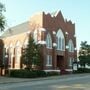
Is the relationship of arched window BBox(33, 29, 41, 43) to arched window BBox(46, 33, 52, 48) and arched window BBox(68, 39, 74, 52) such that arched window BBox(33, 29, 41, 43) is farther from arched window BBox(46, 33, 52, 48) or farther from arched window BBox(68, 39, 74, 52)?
arched window BBox(68, 39, 74, 52)

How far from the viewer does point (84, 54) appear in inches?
2467

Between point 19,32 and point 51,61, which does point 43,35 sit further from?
point 19,32

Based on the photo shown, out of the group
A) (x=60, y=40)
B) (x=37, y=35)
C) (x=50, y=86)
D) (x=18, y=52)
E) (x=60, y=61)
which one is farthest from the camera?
(x=18, y=52)

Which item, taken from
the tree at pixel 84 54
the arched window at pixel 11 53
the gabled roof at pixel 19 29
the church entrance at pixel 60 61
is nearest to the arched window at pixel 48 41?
the church entrance at pixel 60 61

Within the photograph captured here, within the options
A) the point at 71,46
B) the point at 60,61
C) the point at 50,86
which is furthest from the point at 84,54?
the point at 50,86

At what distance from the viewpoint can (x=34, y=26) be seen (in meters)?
55.2

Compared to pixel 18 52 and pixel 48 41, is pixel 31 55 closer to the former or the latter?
pixel 48 41

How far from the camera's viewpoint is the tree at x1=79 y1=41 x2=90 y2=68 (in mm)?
60037

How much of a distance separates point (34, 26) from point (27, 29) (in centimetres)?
515

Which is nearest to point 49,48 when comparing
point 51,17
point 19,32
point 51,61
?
point 51,61

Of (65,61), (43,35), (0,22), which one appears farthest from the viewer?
(65,61)

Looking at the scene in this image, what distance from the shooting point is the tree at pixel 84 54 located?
6004 cm

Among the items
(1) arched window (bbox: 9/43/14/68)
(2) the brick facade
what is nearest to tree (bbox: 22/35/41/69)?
(2) the brick facade

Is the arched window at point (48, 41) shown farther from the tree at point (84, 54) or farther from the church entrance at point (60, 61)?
the tree at point (84, 54)
